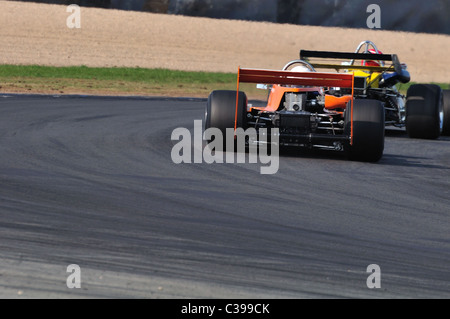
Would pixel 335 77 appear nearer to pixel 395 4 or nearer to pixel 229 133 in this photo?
pixel 229 133

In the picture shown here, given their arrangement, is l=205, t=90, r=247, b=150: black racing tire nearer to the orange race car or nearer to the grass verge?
the orange race car

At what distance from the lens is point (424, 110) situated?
13.6 metres

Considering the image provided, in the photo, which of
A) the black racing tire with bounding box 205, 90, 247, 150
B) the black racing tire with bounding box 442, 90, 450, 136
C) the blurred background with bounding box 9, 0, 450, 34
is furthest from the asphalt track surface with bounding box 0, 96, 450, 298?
the blurred background with bounding box 9, 0, 450, 34

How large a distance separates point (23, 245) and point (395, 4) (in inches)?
1170

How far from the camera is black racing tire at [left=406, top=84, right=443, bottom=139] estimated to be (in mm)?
13508

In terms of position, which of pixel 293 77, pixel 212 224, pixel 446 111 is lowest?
pixel 212 224

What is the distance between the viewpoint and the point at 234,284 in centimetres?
514

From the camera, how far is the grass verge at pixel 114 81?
22.2 meters

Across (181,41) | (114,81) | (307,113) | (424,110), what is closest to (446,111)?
(424,110)

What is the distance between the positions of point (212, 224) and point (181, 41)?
30.0 metres

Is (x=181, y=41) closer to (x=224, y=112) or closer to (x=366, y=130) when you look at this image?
(x=224, y=112)

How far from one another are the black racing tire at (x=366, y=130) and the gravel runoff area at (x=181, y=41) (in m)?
20.6

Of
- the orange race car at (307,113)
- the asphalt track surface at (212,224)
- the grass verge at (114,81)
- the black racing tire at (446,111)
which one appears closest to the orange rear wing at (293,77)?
the orange race car at (307,113)
